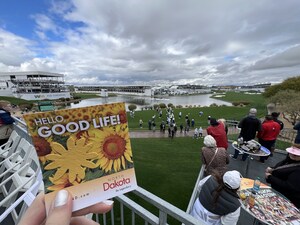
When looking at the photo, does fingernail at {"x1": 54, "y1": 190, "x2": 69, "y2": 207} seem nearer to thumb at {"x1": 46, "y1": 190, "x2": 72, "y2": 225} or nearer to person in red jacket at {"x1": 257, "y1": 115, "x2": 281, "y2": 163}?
thumb at {"x1": 46, "y1": 190, "x2": 72, "y2": 225}

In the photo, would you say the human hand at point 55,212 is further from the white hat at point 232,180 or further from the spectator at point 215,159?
the spectator at point 215,159

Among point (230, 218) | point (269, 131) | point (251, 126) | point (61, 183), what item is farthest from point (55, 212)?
point (269, 131)

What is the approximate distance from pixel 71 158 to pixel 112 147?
235mm

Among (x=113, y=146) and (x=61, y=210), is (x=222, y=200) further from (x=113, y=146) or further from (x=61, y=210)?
(x=61, y=210)

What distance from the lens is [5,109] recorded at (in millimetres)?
3584

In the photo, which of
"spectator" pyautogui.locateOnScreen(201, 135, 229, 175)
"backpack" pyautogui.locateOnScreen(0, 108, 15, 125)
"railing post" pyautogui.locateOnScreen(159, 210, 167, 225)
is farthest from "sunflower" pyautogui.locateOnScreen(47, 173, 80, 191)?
"backpack" pyautogui.locateOnScreen(0, 108, 15, 125)

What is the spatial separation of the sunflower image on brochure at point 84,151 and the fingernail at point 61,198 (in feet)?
0.10

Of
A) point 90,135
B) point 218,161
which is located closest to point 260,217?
point 218,161

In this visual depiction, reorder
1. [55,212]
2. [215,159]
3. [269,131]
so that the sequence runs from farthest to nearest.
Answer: [269,131]
[215,159]
[55,212]

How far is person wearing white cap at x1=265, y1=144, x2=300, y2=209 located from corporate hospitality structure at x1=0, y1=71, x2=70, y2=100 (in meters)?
76.2

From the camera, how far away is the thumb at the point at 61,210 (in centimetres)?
82

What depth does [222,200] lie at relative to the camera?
235 centimetres

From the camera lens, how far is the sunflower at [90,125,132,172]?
985 millimetres

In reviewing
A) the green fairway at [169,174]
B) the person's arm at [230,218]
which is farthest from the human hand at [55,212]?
the green fairway at [169,174]
